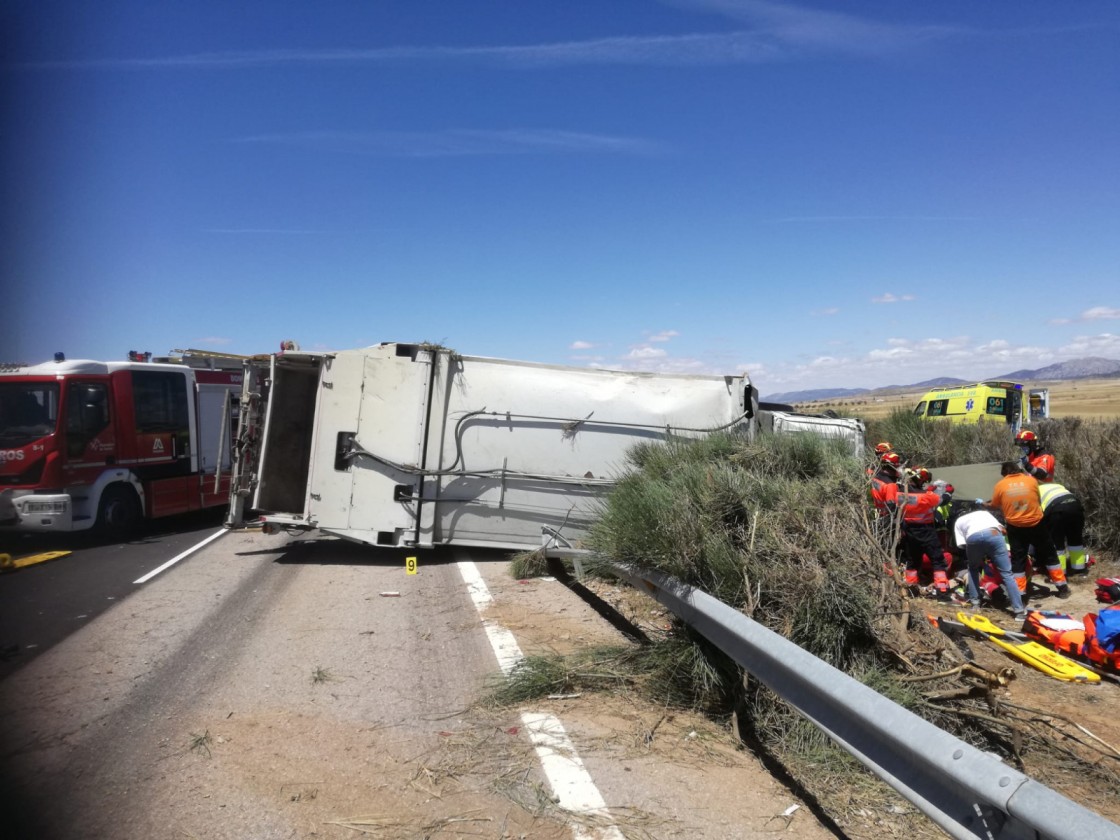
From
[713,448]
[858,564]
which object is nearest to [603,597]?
[713,448]

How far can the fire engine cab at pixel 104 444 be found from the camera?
11.2 m

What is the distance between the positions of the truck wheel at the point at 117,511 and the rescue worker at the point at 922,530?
1147cm

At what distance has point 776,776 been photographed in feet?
13.0

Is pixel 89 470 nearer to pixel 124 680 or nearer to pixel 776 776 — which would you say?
pixel 124 680

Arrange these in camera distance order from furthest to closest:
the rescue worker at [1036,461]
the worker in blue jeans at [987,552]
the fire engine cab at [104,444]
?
the fire engine cab at [104,444]
the rescue worker at [1036,461]
the worker in blue jeans at [987,552]

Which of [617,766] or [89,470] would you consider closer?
[617,766]

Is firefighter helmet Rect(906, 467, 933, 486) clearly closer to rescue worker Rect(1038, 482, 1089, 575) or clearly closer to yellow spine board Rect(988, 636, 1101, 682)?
rescue worker Rect(1038, 482, 1089, 575)

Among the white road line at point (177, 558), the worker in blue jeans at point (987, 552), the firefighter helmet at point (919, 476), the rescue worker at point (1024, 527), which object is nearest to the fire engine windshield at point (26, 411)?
the white road line at point (177, 558)

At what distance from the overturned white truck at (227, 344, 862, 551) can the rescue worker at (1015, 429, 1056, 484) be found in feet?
7.47

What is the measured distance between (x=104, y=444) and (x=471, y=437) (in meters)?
6.45

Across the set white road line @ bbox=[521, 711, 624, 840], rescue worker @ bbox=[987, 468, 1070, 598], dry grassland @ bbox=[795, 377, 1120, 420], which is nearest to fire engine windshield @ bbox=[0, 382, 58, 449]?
white road line @ bbox=[521, 711, 624, 840]

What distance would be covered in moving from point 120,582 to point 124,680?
13.7ft

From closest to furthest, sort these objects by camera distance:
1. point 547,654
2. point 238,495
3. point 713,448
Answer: point 547,654 < point 713,448 < point 238,495

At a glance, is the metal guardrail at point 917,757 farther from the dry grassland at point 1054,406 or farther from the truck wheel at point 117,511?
the dry grassland at point 1054,406
